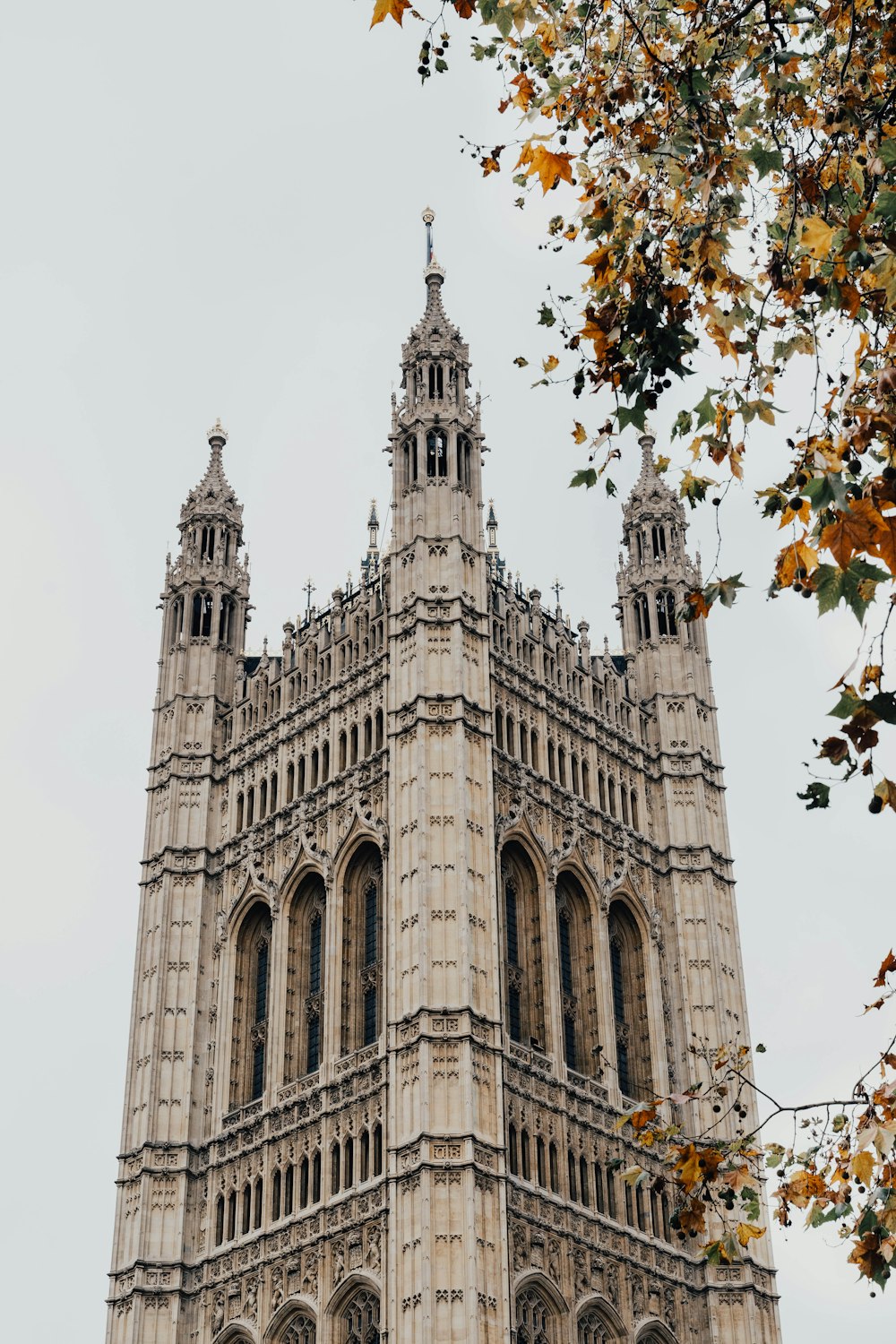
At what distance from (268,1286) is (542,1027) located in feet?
26.6

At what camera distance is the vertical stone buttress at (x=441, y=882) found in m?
38.6

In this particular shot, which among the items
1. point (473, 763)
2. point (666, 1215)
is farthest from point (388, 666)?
point (666, 1215)

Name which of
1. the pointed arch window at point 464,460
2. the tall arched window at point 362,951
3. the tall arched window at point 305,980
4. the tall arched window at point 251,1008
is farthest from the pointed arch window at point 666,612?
the tall arched window at point 251,1008

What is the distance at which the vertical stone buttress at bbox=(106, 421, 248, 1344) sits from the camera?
44.8 meters

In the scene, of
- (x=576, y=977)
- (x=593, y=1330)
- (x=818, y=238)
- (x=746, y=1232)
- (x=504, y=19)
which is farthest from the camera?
(x=576, y=977)

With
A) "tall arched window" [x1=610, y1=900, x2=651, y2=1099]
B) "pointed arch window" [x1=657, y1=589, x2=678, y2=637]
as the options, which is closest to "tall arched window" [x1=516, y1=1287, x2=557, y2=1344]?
"tall arched window" [x1=610, y1=900, x2=651, y2=1099]

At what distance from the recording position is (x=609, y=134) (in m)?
15.4

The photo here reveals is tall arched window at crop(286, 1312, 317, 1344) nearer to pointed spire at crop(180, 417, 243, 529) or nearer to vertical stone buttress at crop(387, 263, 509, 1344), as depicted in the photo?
vertical stone buttress at crop(387, 263, 509, 1344)

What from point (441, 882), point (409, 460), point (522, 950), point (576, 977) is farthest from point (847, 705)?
point (409, 460)

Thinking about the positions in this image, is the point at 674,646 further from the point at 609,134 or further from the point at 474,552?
the point at 609,134

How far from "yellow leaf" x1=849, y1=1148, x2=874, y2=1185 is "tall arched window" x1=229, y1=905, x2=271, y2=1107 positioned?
34.6m

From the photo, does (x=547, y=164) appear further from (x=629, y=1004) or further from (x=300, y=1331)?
(x=629, y=1004)

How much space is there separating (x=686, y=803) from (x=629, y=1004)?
6261 millimetres

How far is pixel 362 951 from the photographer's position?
4619cm
